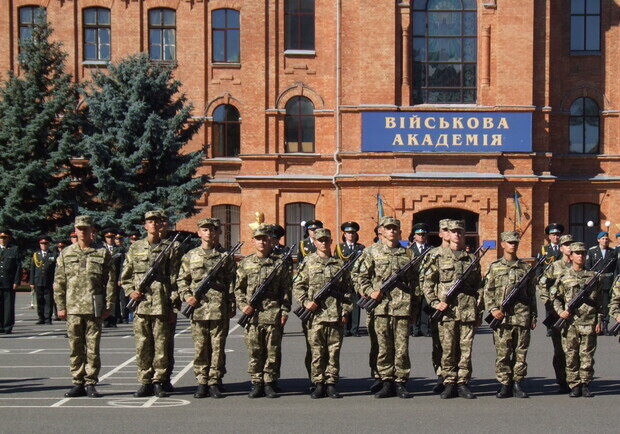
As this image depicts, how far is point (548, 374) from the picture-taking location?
13.5m

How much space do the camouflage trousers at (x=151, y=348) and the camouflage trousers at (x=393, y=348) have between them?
2.48 m

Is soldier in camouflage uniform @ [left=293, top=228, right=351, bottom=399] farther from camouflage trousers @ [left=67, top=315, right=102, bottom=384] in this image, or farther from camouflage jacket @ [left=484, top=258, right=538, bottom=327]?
camouflage trousers @ [left=67, top=315, right=102, bottom=384]

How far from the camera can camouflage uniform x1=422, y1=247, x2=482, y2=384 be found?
11586mm

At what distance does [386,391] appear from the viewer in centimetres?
1162

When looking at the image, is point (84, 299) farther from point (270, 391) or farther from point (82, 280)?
point (270, 391)

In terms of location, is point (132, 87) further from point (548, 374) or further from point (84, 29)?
point (548, 374)

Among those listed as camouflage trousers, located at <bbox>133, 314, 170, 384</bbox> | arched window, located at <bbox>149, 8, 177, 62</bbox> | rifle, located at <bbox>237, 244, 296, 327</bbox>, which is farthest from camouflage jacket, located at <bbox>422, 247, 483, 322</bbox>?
arched window, located at <bbox>149, 8, 177, 62</bbox>

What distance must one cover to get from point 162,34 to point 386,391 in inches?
1038

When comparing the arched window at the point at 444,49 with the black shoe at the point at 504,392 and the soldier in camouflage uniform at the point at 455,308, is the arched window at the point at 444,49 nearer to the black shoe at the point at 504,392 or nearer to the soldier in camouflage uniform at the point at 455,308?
the soldier in camouflage uniform at the point at 455,308

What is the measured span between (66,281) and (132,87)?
63.1ft

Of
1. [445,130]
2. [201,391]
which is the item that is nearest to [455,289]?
[201,391]

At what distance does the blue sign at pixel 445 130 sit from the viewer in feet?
107

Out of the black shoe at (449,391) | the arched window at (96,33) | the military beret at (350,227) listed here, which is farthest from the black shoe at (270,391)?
the arched window at (96,33)

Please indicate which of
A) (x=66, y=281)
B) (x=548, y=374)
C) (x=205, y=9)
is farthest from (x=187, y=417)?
(x=205, y=9)
